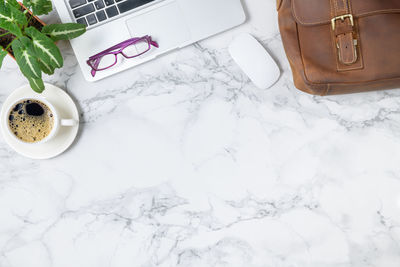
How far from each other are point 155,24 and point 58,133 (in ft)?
0.89

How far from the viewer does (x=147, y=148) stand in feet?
2.67

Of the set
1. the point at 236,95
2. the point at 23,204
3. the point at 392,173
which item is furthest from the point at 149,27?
the point at 392,173

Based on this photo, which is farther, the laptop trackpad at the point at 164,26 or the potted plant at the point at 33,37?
the laptop trackpad at the point at 164,26

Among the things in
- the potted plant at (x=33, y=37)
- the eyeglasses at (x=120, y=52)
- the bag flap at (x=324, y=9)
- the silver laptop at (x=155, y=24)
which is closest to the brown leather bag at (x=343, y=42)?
the bag flap at (x=324, y=9)

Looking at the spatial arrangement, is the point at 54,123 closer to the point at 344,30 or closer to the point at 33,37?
the point at 33,37

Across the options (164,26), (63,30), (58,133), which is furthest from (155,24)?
(58,133)

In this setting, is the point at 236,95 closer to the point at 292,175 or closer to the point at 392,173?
the point at 292,175

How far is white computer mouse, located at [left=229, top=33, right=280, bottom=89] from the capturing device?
2.54 ft

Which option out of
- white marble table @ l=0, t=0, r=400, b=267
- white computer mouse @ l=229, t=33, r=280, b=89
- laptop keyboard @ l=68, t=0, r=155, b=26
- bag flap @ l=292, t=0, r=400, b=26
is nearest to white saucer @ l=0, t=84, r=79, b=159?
white marble table @ l=0, t=0, r=400, b=267

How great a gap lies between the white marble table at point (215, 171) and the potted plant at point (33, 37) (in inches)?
4.0

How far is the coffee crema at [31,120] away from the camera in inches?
30.0

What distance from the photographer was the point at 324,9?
679mm

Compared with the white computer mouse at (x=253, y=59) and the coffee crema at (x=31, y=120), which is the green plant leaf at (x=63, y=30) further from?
the white computer mouse at (x=253, y=59)

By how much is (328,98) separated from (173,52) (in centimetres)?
31
